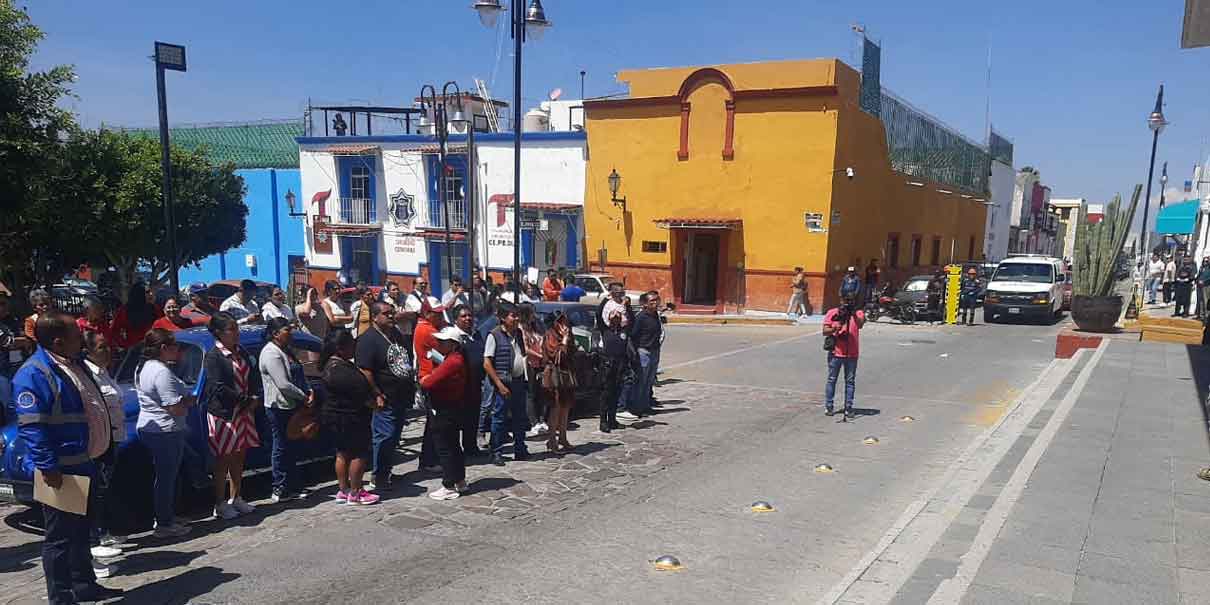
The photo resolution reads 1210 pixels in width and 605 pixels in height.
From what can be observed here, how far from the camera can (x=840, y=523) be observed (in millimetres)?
6215

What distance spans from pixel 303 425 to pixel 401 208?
24477mm

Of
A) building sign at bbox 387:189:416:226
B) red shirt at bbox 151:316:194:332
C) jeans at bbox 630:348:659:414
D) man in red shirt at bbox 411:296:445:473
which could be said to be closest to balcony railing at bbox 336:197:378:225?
building sign at bbox 387:189:416:226

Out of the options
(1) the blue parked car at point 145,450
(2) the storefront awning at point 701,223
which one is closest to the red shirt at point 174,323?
(1) the blue parked car at point 145,450

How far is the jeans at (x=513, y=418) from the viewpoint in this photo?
7.87 meters

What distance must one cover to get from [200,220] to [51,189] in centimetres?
1316

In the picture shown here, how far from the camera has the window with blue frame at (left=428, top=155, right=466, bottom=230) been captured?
2844 centimetres

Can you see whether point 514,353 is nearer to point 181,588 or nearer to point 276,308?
point 181,588

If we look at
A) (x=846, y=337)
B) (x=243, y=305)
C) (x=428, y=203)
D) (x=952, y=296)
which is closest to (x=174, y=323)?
(x=243, y=305)

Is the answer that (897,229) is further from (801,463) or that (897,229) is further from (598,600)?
(598,600)

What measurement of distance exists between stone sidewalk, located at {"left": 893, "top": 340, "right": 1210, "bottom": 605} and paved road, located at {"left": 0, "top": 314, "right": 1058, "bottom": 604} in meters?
0.65

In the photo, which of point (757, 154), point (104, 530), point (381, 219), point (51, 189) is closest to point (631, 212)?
point (757, 154)

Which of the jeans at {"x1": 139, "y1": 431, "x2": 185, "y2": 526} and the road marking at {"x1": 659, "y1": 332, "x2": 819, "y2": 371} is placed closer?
the jeans at {"x1": 139, "y1": 431, "x2": 185, "y2": 526}

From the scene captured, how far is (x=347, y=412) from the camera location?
20.5 ft

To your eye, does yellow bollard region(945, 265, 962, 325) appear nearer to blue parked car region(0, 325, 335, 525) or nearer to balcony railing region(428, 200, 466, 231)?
balcony railing region(428, 200, 466, 231)
